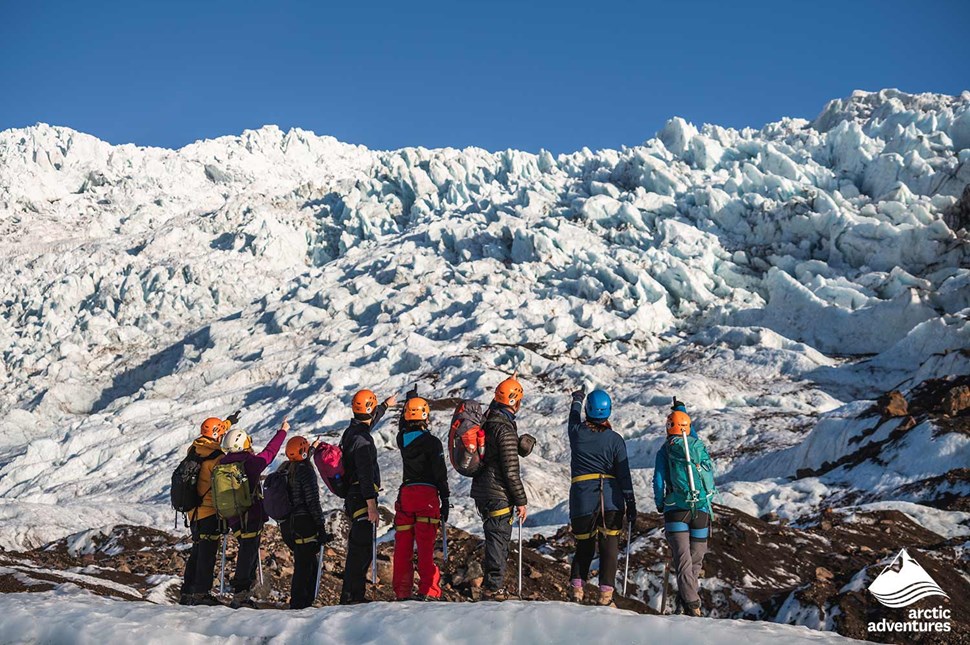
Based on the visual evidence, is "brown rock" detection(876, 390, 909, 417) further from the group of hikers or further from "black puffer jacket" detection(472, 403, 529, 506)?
"black puffer jacket" detection(472, 403, 529, 506)

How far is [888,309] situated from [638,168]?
37340mm

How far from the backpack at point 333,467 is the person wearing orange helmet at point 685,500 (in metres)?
3.42

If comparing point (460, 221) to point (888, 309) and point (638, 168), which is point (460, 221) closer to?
point (638, 168)

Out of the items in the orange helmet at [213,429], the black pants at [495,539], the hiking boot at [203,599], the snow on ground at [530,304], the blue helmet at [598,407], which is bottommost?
the hiking boot at [203,599]

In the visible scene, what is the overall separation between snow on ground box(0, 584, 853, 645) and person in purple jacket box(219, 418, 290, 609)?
99.2 inches

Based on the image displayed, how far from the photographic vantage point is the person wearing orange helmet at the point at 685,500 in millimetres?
7492

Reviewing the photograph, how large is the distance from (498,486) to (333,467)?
1.89m

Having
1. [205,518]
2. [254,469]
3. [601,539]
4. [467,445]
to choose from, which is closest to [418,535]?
[467,445]

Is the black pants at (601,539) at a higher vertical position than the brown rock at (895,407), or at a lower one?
lower

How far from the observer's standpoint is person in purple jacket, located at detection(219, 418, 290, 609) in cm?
840

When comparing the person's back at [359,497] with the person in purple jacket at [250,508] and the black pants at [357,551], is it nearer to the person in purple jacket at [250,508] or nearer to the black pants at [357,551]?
the black pants at [357,551]

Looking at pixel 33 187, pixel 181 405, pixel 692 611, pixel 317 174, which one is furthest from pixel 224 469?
pixel 317 174

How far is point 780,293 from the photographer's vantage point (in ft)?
195

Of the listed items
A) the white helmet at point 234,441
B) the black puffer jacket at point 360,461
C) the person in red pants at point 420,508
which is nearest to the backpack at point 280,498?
the white helmet at point 234,441
